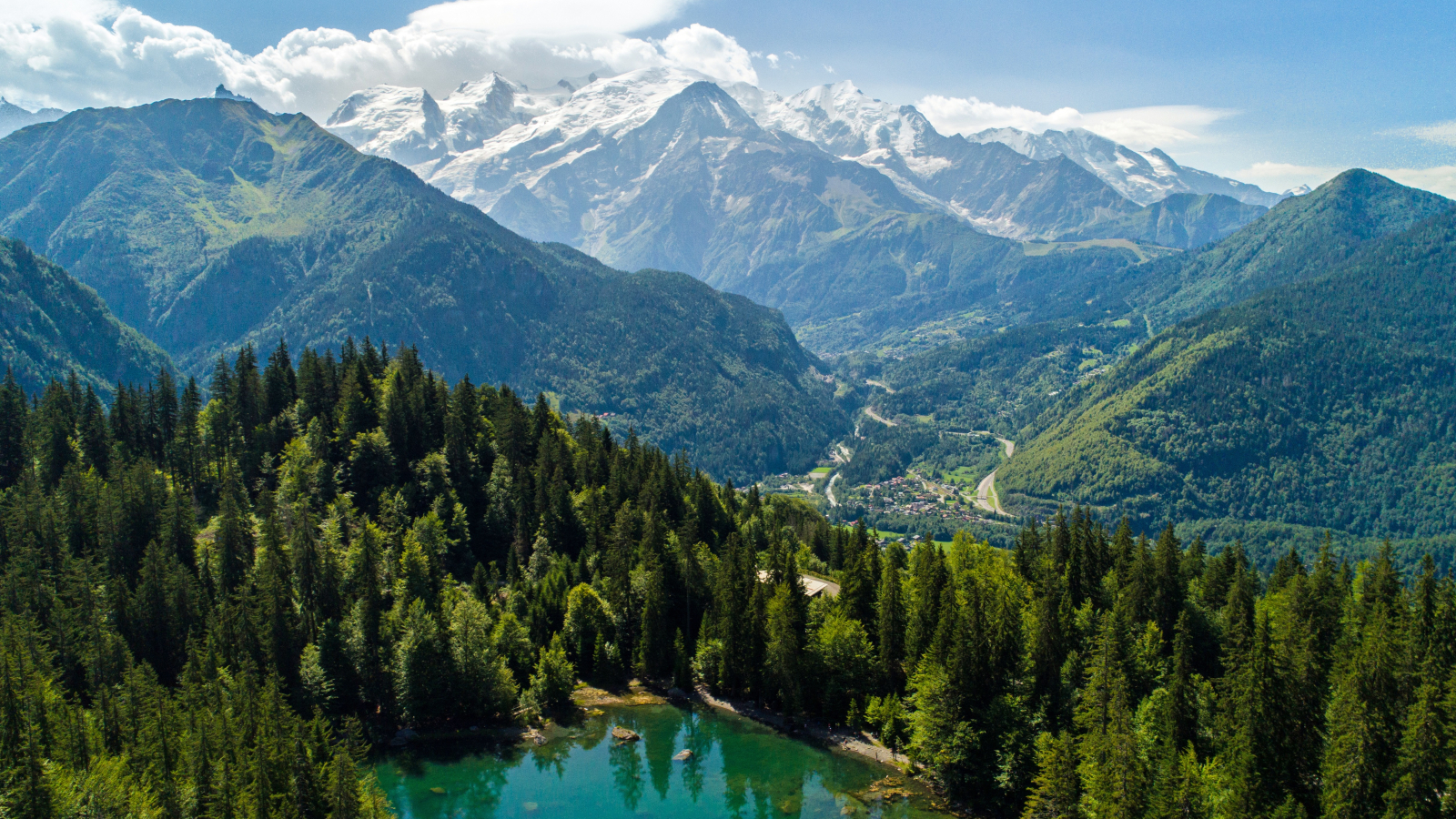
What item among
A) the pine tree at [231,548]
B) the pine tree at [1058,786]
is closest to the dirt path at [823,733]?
the pine tree at [1058,786]

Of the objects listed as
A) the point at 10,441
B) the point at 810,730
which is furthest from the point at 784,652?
the point at 10,441

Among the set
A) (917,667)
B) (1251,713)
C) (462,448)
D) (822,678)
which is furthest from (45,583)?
(1251,713)

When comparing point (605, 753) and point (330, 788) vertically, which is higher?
point (330, 788)

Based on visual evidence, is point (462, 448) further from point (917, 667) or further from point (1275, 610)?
point (1275, 610)

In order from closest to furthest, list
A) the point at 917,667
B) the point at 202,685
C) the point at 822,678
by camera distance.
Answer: the point at 202,685 → the point at 917,667 → the point at 822,678

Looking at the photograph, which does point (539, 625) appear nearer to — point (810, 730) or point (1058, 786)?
point (810, 730)

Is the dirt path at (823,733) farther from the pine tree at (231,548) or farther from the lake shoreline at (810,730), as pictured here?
the pine tree at (231,548)
